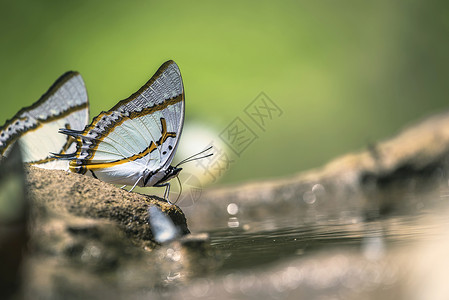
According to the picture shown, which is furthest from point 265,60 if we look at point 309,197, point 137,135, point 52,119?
point 137,135

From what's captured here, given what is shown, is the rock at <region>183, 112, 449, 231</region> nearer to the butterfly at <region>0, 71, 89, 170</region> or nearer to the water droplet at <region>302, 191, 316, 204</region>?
the water droplet at <region>302, 191, 316, 204</region>

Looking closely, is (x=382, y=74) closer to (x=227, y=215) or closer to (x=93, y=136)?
(x=227, y=215)

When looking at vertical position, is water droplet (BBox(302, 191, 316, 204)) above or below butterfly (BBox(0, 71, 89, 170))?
above

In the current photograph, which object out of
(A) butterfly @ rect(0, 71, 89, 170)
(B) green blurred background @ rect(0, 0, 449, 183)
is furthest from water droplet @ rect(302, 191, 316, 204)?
(A) butterfly @ rect(0, 71, 89, 170)

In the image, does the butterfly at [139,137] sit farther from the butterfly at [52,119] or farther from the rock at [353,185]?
the rock at [353,185]

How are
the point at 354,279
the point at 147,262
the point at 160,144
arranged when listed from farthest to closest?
the point at 160,144, the point at 147,262, the point at 354,279

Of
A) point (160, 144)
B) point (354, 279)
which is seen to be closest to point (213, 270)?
point (354, 279)

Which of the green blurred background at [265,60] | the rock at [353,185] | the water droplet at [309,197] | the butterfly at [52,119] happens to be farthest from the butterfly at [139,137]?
the green blurred background at [265,60]

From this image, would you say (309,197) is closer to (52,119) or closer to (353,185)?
(353,185)
